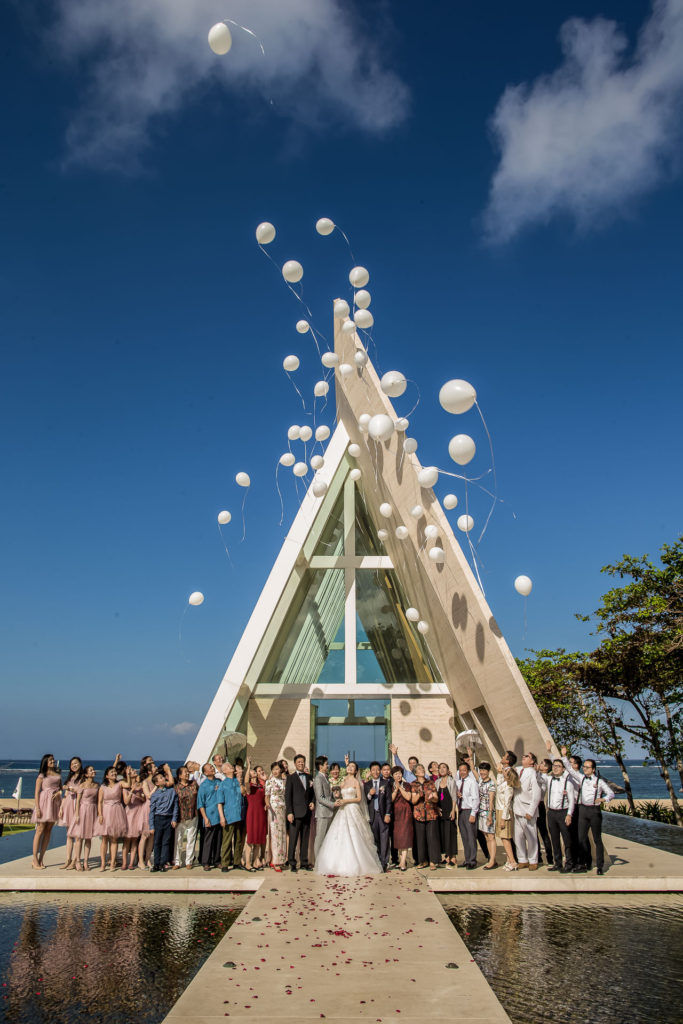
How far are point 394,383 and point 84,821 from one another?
7.33 m

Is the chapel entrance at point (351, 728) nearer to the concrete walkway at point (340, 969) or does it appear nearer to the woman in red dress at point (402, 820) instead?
the woman in red dress at point (402, 820)

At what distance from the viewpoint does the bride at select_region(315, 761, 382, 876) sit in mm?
9398

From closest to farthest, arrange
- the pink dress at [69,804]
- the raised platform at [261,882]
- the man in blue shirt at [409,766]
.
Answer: the raised platform at [261,882]
the pink dress at [69,804]
the man in blue shirt at [409,766]

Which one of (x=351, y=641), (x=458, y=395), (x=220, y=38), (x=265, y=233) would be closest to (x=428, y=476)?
(x=458, y=395)

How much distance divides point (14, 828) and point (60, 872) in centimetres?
1256

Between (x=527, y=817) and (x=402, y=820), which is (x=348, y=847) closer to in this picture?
(x=402, y=820)

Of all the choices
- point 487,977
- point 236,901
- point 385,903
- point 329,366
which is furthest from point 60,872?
point 329,366

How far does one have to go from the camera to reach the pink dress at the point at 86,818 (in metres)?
9.70

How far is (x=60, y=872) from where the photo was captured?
926 cm

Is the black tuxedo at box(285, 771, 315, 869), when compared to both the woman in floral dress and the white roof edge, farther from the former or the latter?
the white roof edge

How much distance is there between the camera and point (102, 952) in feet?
19.8

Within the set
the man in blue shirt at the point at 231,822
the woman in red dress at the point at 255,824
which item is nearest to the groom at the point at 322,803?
the woman in red dress at the point at 255,824

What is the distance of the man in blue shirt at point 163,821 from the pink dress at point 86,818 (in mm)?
783

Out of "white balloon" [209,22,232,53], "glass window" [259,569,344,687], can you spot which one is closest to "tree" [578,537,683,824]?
"glass window" [259,569,344,687]
